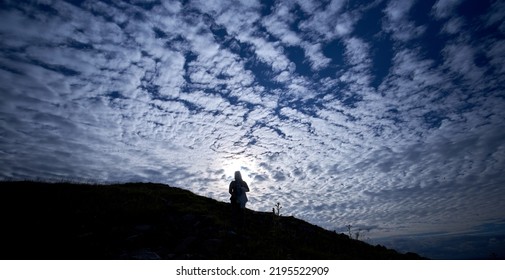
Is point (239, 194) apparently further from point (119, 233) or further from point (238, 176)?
point (119, 233)

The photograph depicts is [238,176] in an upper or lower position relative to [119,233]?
upper

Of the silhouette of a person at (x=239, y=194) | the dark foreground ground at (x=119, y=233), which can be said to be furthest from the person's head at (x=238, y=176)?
the dark foreground ground at (x=119, y=233)

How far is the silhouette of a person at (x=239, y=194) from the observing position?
13.7m

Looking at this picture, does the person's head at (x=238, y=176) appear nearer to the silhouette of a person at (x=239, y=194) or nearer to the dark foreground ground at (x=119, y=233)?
the silhouette of a person at (x=239, y=194)

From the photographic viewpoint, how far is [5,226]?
1177cm

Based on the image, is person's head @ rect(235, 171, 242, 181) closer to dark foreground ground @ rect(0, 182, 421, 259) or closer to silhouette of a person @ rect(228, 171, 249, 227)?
silhouette of a person @ rect(228, 171, 249, 227)

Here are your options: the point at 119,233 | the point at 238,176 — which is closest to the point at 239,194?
the point at 238,176

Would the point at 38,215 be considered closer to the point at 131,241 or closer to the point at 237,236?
the point at 131,241

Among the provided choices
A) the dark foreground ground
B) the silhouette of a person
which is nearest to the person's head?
the silhouette of a person

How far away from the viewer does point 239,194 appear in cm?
1369

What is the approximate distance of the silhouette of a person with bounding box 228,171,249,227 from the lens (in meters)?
13.7
